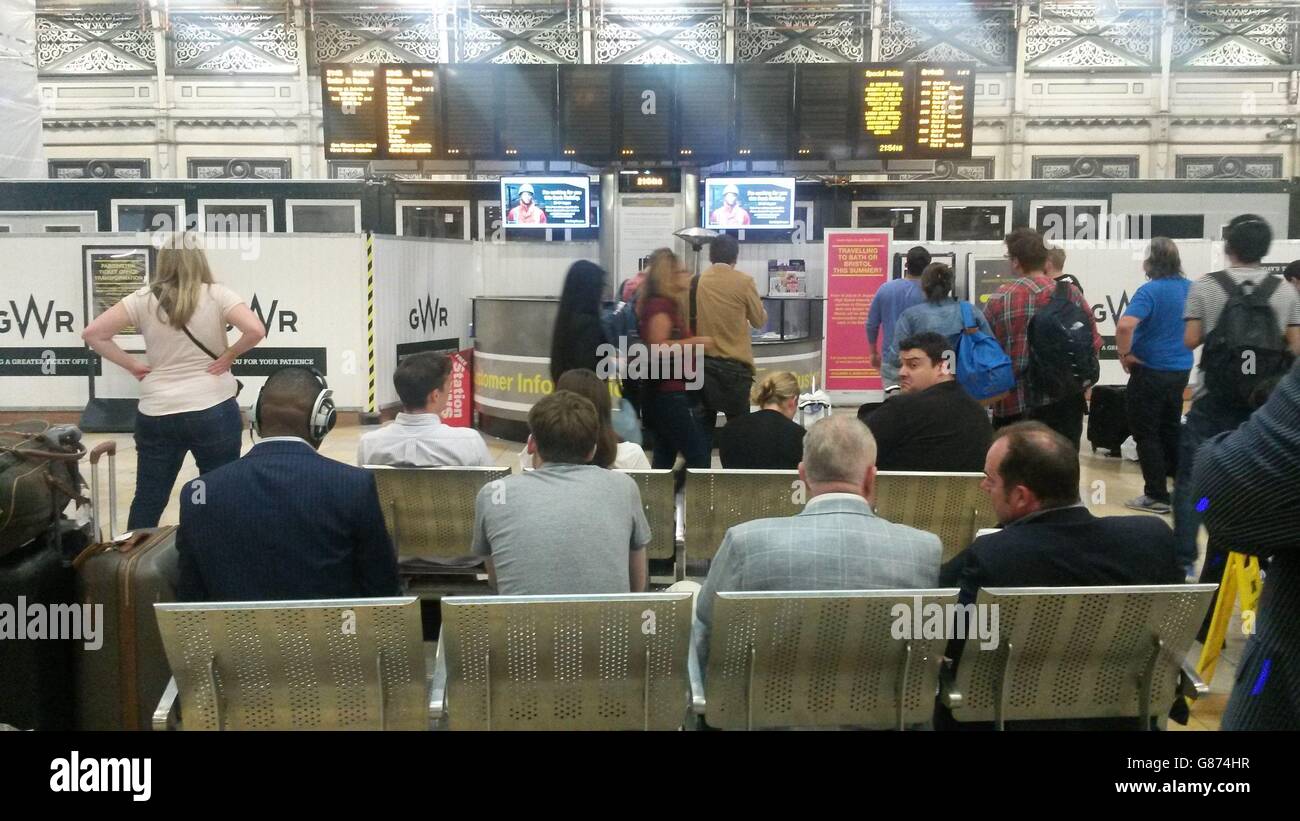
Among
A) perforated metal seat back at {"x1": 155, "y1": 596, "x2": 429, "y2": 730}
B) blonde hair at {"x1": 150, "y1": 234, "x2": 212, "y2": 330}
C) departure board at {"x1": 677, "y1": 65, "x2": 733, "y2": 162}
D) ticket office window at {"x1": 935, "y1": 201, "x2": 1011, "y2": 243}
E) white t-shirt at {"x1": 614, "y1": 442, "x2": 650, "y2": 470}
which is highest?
departure board at {"x1": 677, "y1": 65, "x2": 733, "y2": 162}

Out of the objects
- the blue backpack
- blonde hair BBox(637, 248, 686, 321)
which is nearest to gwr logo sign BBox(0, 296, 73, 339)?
blonde hair BBox(637, 248, 686, 321)

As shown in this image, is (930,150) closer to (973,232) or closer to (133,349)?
(973,232)

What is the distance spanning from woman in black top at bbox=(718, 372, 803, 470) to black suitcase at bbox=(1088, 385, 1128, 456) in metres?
5.37

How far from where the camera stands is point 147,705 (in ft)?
11.1

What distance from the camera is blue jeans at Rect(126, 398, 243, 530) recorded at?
185 inches

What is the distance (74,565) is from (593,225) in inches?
519

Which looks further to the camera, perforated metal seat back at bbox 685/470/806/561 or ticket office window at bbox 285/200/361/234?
ticket office window at bbox 285/200/361/234

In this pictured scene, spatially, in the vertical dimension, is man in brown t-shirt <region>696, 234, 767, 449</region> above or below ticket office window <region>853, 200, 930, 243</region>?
below

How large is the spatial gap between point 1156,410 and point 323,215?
471 inches

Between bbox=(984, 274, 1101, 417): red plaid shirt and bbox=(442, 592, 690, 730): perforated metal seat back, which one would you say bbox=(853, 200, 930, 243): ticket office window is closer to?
bbox=(984, 274, 1101, 417): red plaid shirt

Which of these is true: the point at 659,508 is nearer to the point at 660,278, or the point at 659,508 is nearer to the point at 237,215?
the point at 660,278

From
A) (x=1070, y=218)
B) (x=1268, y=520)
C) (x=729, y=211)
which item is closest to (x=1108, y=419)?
(x=729, y=211)

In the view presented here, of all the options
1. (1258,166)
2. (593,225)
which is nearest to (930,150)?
(593,225)

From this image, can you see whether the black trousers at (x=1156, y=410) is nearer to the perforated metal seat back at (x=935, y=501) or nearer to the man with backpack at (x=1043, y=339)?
the man with backpack at (x=1043, y=339)
